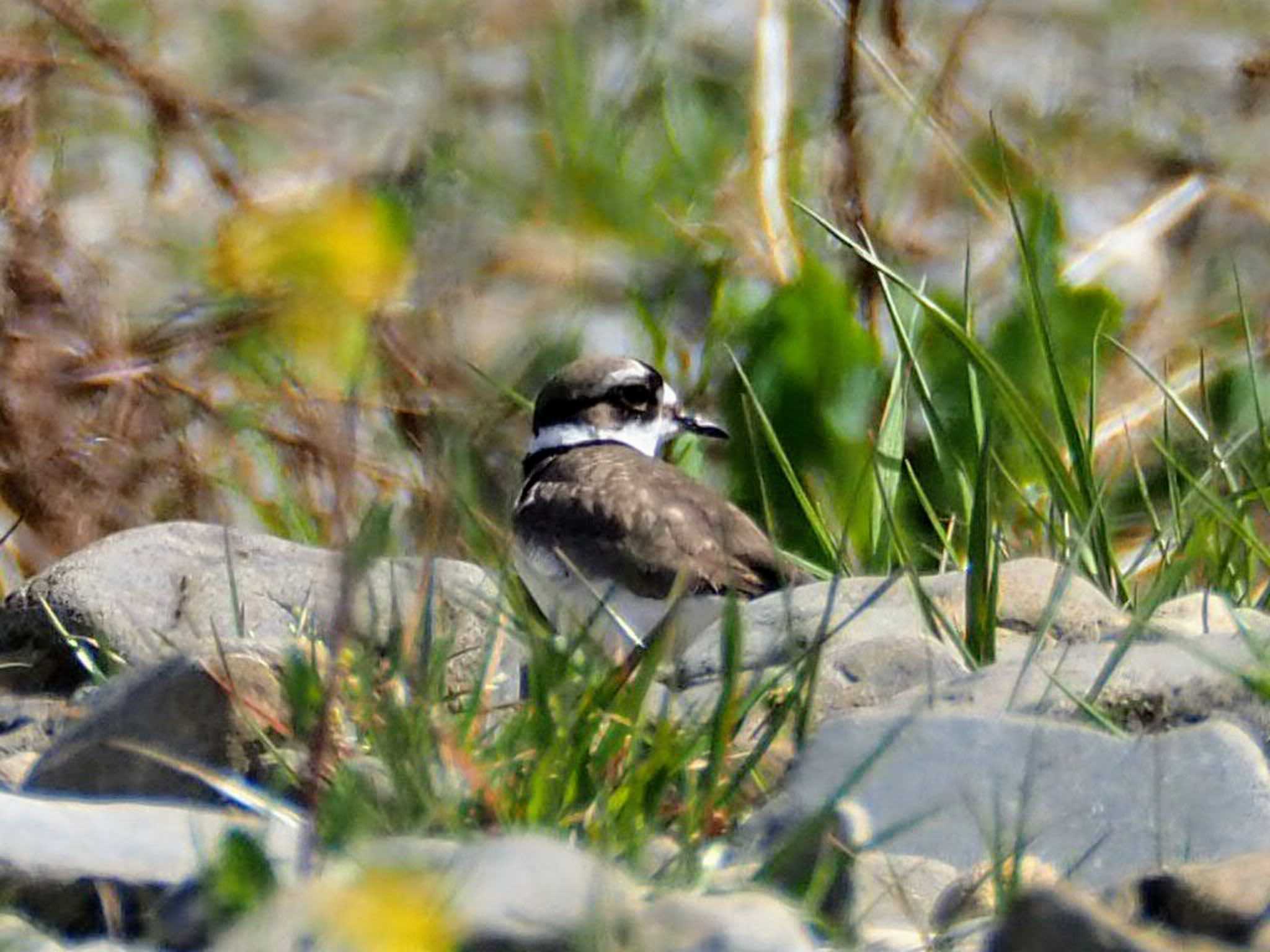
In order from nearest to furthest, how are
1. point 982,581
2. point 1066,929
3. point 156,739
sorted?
point 1066,929 < point 156,739 < point 982,581

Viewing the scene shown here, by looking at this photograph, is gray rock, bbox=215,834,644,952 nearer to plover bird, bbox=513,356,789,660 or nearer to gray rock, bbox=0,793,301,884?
gray rock, bbox=0,793,301,884

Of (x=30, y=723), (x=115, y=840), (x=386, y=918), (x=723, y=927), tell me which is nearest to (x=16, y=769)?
(x=30, y=723)

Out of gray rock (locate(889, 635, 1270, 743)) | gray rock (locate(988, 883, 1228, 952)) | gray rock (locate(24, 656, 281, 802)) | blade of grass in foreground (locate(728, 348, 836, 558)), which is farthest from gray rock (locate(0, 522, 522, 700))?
gray rock (locate(988, 883, 1228, 952))

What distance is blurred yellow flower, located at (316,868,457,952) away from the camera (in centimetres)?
143

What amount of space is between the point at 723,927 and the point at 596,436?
13.0 ft

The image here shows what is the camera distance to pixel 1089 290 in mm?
5457

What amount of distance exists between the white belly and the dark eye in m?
0.85

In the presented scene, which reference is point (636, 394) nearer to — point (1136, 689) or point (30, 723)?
point (30, 723)

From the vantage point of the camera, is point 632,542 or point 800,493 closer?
point 800,493

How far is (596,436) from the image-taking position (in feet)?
19.8

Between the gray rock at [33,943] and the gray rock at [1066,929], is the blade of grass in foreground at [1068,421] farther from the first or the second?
the gray rock at [33,943]

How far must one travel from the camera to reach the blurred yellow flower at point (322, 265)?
1.45 metres

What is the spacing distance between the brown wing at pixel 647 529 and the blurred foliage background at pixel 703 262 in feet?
0.60

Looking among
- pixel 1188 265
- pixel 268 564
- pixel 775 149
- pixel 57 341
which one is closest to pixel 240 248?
pixel 268 564
